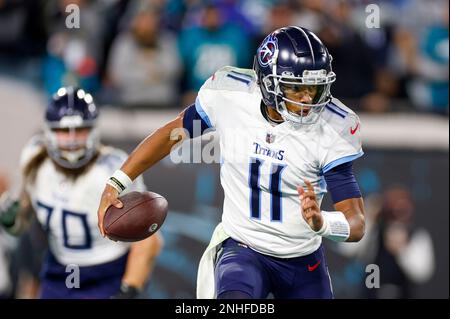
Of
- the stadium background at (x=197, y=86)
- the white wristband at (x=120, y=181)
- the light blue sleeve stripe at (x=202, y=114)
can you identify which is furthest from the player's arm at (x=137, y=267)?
the stadium background at (x=197, y=86)

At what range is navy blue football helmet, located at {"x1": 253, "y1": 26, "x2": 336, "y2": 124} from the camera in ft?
18.9

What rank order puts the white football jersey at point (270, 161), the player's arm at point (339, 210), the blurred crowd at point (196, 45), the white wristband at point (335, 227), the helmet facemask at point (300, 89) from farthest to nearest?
the blurred crowd at point (196, 45)
the white football jersey at point (270, 161)
the helmet facemask at point (300, 89)
the white wristband at point (335, 227)
the player's arm at point (339, 210)

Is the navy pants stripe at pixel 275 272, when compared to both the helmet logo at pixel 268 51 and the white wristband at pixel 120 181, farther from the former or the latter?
the helmet logo at pixel 268 51

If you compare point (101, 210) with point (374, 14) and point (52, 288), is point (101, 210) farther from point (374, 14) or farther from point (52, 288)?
point (374, 14)

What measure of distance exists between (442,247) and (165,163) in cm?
252

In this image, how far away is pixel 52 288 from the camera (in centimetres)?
721

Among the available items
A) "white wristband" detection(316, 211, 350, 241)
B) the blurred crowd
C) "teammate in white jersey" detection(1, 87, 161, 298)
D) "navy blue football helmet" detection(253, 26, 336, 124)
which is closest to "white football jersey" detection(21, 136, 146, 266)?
"teammate in white jersey" detection(1, 87, 161, 298)

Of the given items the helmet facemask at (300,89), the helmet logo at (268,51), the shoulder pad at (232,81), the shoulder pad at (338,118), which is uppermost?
the helmet logo at (268,51)

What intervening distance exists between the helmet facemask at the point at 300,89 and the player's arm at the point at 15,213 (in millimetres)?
2118

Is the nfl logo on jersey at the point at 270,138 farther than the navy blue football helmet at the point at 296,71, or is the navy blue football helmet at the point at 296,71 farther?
the nfl logo on jersey at the point at 270,138

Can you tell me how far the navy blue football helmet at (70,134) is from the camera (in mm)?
7191
